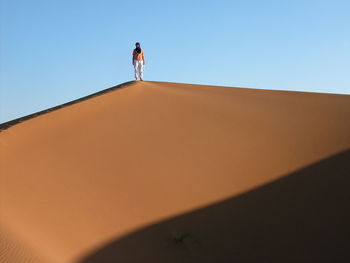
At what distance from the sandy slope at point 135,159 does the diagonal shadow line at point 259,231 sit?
0.75 ft

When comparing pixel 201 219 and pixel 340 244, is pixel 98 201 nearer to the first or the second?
pixel 201 219

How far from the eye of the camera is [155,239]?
4.45 meters

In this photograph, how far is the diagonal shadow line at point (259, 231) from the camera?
13.6 ft

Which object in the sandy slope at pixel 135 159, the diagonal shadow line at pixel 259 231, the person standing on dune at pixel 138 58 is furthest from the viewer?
the person standing on dune at pixel 138 58

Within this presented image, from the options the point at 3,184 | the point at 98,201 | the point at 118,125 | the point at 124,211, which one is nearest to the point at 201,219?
the point at 124,211

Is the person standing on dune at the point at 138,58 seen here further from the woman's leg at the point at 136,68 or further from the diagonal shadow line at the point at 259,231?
the diagonal shadow line at the point at 259,231

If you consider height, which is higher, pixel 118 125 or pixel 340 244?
pixel 118 125

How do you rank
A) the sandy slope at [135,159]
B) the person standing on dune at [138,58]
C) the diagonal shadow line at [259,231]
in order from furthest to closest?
1. the person standing on dune at [138,58]
2. the sandy slope at [135,159]
3. the diagonal shadow line at [259,231]

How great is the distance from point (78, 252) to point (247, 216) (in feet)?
6.82

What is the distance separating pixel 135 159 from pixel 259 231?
2.52 metres

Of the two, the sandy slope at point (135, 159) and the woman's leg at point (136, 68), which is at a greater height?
the woman's leg at point (136, 68)

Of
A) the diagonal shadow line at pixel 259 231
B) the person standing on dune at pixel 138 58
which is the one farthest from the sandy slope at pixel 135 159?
the person standing on dune at pixel 138 58

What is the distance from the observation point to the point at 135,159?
6.30 meters

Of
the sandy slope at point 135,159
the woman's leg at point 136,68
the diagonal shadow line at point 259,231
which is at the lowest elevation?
the diagonal shadow line at point 259,231
